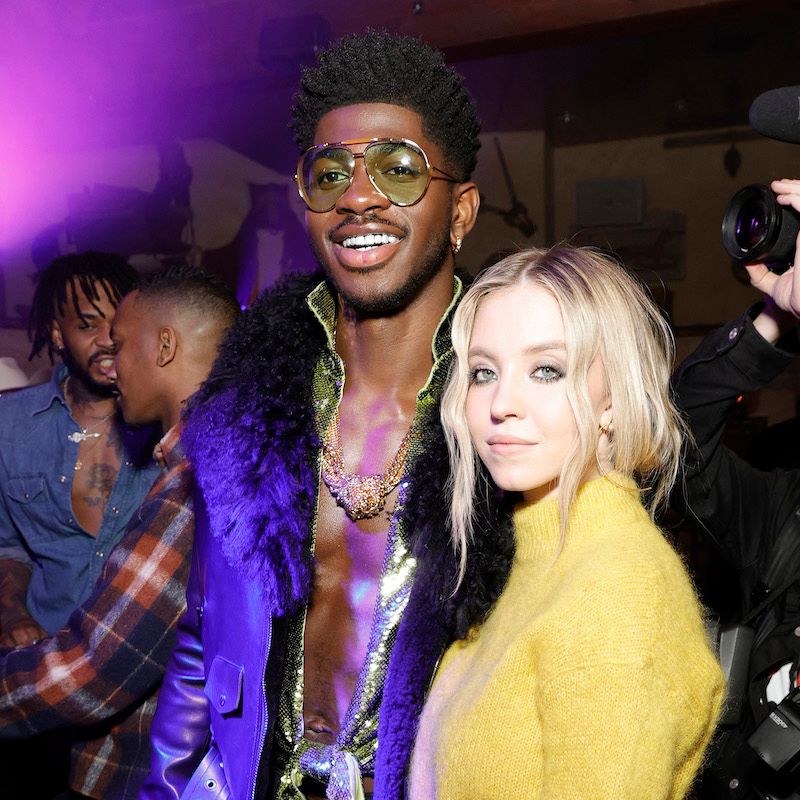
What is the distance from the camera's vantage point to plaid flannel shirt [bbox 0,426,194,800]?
7.06 feet

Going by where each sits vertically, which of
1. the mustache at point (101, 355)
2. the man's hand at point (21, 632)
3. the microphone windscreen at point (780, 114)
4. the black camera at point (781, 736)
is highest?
the microphone windscreen at point (780, 114)

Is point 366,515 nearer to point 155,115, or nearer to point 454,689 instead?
point 454,689

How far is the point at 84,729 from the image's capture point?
93.4 inches

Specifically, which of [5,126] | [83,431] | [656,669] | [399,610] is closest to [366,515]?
[399,610]

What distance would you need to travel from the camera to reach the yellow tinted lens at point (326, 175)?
196cm

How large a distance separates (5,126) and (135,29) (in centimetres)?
139

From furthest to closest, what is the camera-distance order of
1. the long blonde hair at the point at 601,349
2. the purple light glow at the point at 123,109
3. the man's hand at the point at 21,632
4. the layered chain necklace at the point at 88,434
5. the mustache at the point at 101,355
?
1. the purple light glow at the point at 123,109
2. the mustache at the point at 101,355
3. the layered chain necklace at the point at 88,434
4. the man's hand at the point at 21,632
5. the long blonde hair at the point at 601,349

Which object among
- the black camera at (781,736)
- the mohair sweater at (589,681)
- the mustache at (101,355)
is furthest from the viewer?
the mustache at (101,355)

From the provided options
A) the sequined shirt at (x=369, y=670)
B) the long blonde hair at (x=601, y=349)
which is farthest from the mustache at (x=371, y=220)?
the long blonde hair at (x=601, y=349)

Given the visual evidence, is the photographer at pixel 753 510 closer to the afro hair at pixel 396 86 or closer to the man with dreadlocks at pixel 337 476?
the man with dreadlocks at pixel 337 476

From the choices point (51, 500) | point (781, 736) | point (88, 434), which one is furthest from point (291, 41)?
point (781, 736)

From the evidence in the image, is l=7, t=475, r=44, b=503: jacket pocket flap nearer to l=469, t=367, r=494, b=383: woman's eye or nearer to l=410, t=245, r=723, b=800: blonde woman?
l=410, t=245, r=723, b=800: blonde woman

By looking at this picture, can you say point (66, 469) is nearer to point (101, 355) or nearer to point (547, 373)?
point (101, 355)

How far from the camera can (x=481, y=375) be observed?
1.57 m
